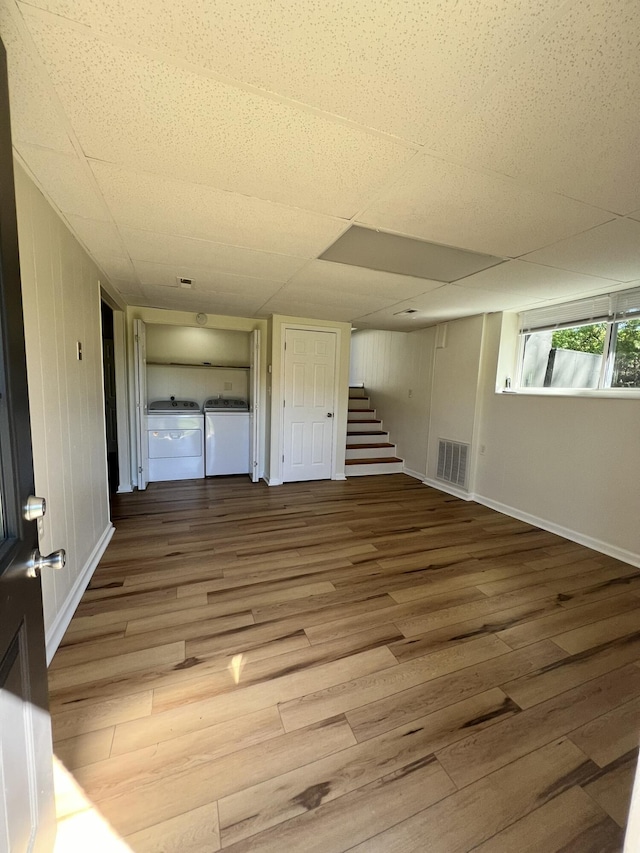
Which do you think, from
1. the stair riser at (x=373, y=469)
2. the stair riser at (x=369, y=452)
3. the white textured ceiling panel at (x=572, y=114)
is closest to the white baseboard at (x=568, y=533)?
the stair riser at (x=373, y=469)

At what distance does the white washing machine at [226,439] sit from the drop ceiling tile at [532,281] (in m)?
3.28

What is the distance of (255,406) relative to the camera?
14.9ft

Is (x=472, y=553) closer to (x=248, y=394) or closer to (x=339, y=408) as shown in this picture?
(x=339, y=408)

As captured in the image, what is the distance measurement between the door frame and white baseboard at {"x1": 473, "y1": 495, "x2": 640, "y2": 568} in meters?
2.00

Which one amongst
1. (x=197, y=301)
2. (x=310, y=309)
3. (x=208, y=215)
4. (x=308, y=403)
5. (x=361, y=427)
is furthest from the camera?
(x=361, y=427)

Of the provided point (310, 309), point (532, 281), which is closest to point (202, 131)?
point (532, 281)

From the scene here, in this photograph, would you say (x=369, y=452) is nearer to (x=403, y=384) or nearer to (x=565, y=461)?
(x=403, y=384)

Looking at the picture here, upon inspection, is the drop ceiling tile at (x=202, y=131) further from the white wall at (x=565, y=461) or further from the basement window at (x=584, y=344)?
the white wall at (x=565, y=461)

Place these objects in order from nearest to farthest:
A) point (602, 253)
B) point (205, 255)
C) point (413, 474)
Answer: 1. point (602, 253)
2. point (205, 255)
3. point (413, 474)

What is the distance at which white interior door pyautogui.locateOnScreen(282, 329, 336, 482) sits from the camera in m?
4.55

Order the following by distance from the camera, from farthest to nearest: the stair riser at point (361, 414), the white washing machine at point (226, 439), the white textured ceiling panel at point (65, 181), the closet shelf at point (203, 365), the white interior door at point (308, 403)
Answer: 1. the stair riser at point (361, 414)
2. the closet shelf at point (203, 365)
3. the white washing machine at point (226, 439)
4. the white interior door at point (308, 403)
5. the white textured ceiling panel at point (65, 181)

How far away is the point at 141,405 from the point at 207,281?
1886mm

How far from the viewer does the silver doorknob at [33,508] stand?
2.67 feet

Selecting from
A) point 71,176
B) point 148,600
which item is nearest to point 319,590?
point 148,600
